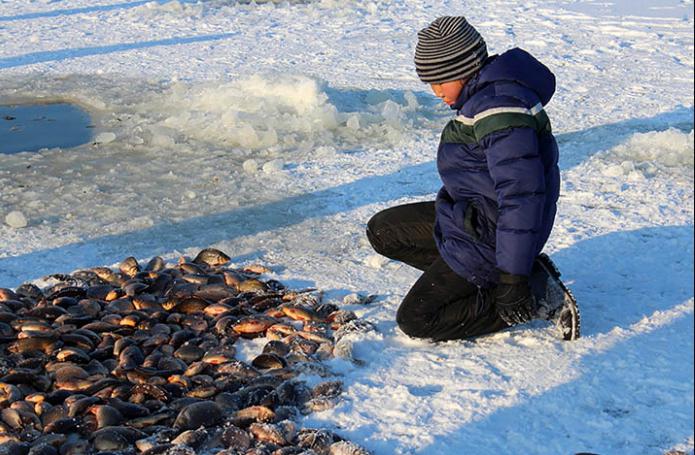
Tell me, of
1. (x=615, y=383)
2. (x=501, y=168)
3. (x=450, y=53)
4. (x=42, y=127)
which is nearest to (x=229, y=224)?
(x=450, y=53)

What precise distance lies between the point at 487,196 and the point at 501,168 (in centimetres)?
25

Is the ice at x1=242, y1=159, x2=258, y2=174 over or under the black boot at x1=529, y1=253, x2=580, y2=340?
under

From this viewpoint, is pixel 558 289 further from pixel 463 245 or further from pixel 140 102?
pixel 140 102

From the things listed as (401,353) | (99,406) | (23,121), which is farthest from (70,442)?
(23,121)

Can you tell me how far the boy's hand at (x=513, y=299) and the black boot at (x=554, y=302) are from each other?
0.07 metres

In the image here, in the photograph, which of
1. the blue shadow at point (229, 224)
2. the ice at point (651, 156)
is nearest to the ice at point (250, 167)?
the blue shadow at point (229, 224)

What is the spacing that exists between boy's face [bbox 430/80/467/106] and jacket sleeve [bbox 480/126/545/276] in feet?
0.87

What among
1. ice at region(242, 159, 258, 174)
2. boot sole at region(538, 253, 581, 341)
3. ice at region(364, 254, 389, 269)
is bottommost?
ice at region(242, 159, 258, 174)

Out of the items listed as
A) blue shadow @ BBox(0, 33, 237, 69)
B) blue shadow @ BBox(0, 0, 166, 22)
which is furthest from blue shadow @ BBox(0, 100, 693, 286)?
blue shadow @ BBox(0, 0, 166, 22)

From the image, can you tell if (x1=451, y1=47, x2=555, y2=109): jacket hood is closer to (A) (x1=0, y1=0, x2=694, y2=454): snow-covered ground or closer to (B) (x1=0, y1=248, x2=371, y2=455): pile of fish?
(A) (x1=0, y1=0, x2=694, y2=454): snow-covered ground

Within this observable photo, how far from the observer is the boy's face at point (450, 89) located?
3.48 metres

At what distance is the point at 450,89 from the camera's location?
11.5 feet

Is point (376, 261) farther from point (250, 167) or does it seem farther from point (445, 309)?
point (250, 167)

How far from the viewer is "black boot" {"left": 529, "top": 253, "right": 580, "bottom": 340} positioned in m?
3.64
